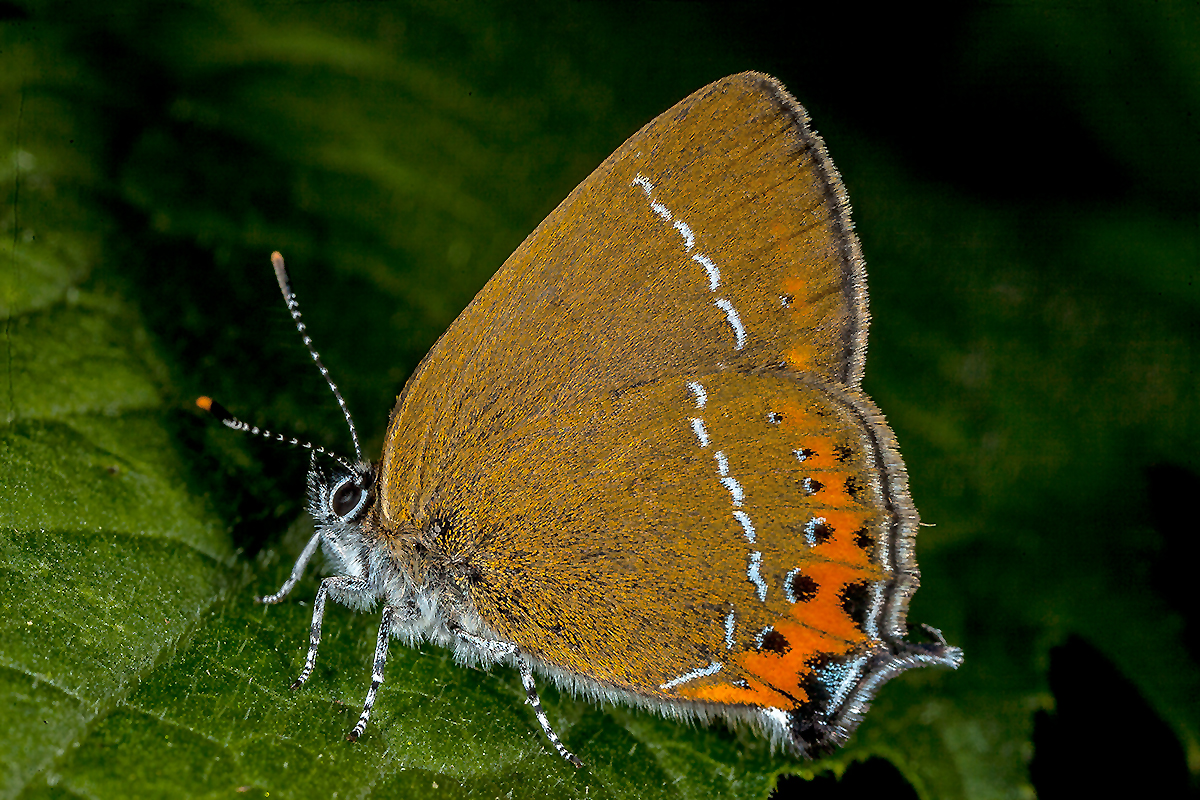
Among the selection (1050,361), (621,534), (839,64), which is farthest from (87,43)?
(1050,361)

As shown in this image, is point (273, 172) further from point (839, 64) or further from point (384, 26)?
point (839, 64)

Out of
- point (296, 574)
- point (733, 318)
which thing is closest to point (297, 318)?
point (296, 574)

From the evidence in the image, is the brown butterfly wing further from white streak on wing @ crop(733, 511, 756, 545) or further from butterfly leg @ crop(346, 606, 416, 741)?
butterfly leg @ crop(346, 606, 416, 741)

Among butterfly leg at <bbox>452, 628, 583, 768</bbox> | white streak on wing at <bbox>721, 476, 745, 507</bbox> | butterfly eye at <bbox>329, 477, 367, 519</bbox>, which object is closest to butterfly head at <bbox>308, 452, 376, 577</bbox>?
butterfly eye at <bbox>329, 477, 367, 519</bbox>

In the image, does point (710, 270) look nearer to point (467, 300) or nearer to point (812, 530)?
point (812, 530)

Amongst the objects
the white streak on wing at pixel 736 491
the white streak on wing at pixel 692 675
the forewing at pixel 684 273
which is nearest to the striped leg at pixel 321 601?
the forewing at pixel 684 273
